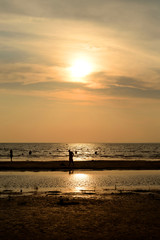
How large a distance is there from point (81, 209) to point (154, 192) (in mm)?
7851

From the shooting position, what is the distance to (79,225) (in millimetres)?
12844

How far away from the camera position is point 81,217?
46.6 ft

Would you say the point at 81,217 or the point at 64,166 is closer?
the point at 81,217

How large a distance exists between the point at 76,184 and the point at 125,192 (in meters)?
5.51

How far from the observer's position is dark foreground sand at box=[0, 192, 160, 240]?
11664 mm

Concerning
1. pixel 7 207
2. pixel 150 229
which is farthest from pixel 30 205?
pixel 150 229

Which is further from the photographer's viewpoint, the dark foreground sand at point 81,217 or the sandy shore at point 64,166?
the sandy shore at point 64,166

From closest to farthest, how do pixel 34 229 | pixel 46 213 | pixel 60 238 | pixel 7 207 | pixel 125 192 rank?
pixel 60 238
pixel 34 229
pixel 46 213
pixel 7 207
pixel 125 192

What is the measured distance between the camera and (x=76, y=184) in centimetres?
2562

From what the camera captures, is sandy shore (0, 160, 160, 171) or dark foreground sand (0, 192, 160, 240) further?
sandy shore (0, 160, 160, 171)

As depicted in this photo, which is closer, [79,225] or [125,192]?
[79,225]

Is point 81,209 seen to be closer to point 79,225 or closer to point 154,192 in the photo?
point 79,225

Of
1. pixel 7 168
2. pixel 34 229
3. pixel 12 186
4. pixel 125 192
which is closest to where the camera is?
pixel 34 229

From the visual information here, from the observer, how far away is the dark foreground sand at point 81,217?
1166 centimetres
